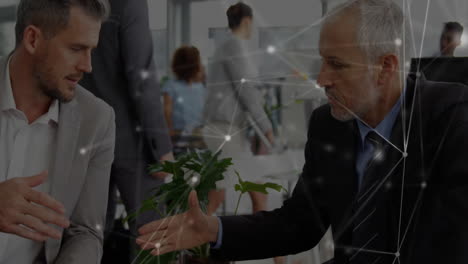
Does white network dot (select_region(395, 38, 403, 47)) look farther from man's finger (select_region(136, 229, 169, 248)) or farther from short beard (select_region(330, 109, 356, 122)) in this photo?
man's finger (select_region(136, 229, 169, 248))

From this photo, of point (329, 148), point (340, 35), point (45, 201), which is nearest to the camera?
point (45, 201)

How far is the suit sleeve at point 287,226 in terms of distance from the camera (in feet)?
3.47

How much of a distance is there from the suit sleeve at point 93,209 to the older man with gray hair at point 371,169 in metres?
0.18

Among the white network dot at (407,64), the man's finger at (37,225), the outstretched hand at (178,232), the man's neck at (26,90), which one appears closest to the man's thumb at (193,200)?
the outstretched hand at (178,232)

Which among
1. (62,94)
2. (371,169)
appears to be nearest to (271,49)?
(371,169)

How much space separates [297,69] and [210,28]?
175 mm

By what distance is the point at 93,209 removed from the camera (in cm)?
108

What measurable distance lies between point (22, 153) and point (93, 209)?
0.54 feet

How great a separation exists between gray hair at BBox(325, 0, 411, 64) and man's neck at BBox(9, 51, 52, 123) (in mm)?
561

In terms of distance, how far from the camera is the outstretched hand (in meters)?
0.92

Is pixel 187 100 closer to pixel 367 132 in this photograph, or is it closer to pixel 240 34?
pixel 240 34

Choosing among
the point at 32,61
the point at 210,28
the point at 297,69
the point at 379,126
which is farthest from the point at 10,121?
the point at 379,126

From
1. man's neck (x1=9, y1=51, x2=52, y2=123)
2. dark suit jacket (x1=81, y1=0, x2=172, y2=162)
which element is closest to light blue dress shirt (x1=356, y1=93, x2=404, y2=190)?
dark suit jacket (x1=81, y1=0, x2=172, y2=162)

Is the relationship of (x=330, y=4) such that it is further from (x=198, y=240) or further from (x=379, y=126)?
(x=198, y=240)
